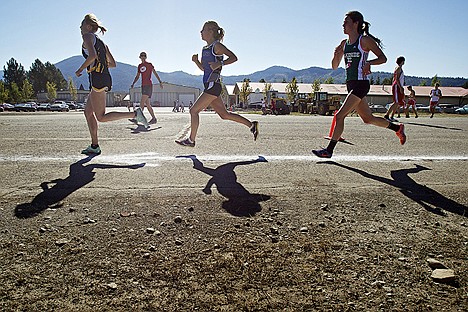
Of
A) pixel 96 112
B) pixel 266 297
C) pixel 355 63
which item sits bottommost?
pixel 266 297

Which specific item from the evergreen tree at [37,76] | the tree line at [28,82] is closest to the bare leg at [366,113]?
the tree line at [28,82]

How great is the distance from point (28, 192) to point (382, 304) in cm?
287

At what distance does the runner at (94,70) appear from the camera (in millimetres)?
5109

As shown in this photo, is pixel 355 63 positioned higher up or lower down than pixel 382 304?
higher up

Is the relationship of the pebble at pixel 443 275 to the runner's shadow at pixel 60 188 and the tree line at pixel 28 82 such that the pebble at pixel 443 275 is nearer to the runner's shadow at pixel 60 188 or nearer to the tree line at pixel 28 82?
the runner's shadow at pixel 60 188

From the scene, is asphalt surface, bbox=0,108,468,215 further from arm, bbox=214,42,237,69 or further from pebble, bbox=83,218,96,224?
arm, bbox=214,42,237,69

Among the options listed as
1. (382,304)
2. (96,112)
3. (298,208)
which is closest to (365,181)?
(298,208)

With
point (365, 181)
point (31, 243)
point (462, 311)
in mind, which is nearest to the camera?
point (462, 311)

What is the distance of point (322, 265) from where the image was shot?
5.94 feet

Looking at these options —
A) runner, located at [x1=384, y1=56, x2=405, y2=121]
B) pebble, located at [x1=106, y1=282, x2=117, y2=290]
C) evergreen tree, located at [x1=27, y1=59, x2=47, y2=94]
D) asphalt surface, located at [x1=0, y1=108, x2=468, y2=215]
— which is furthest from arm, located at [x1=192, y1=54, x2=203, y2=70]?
evergreen tree, located at [x1=27, y1=59, x2=47, y2=94]

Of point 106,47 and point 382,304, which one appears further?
point 106,47

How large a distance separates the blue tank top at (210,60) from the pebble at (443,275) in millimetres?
4196

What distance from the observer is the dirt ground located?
1542 millimetres

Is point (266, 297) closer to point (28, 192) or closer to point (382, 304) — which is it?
point (382, 304)
